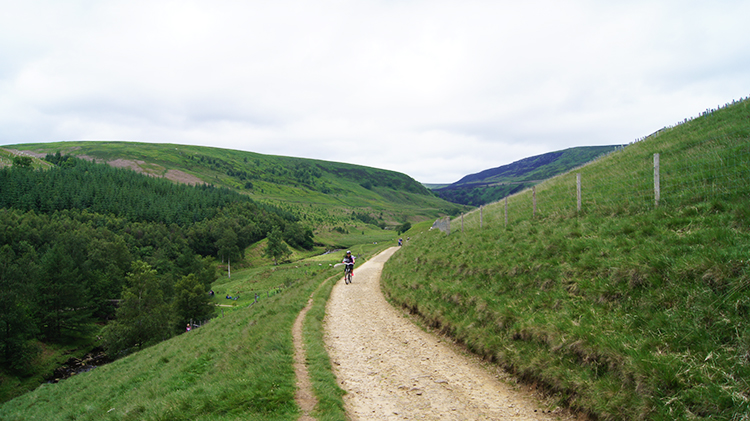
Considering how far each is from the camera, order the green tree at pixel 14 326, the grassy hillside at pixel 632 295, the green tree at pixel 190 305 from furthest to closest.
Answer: the green tree at pixel 190 305 < the green tree at pixel 14 326 < the grassy hillside at pixel 632 295

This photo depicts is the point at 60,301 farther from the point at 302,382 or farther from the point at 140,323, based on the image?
the point at 302,382

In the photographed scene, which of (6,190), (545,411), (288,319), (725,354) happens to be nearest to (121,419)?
(288,319)

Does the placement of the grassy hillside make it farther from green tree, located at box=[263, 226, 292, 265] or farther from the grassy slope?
green tree, located at box=[263, 226, 292, 265]

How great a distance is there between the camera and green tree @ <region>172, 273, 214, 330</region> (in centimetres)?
6112

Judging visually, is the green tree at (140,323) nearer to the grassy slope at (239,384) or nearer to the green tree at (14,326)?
the green tree at (14,326)

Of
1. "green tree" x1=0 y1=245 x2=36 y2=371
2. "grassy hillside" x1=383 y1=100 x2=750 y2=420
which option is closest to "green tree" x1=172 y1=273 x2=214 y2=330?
"green tree" x1=0 y1=245 x2=36 y2=371

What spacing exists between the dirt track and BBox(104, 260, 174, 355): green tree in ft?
170

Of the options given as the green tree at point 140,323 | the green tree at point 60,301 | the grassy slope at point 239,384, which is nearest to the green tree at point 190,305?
the green tree at point 140,323

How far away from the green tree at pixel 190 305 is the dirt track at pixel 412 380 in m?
55.5

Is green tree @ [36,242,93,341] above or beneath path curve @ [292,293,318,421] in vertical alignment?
beneath

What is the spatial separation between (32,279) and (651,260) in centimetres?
9325

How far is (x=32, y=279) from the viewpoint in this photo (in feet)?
221

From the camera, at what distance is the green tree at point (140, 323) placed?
5172cm

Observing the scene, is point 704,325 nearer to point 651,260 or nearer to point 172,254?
point 651,260
